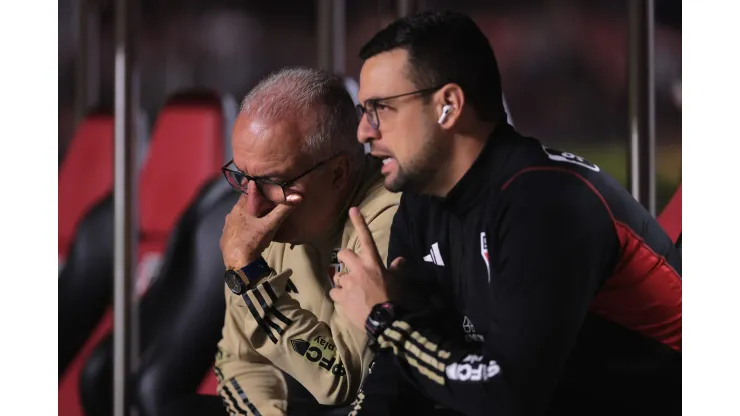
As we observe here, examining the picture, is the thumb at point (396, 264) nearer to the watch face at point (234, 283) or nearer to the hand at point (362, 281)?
the hand at point (362, 281)

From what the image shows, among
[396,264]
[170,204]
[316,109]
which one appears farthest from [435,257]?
[170,204]

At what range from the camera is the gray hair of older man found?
1.32 metres

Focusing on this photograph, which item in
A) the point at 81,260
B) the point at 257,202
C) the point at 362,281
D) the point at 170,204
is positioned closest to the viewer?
the point at 362,281

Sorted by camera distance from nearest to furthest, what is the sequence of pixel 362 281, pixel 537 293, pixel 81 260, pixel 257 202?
1. pixel 537 293
2. pixel 362 281
3. pixel 257 202
4. pixel 81 260

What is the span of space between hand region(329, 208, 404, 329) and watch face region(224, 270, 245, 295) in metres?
0.14

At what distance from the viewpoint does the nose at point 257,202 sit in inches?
52.8

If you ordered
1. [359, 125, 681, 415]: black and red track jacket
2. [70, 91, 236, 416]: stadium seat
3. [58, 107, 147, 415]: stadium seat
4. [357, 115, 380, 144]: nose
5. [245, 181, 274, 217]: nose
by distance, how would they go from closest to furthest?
[359, 125, 681, 415]: black and red track jacket < [357, 115, 380, 144]: nose < [245, 181, 274, 217]: nose < [70, 91, 236, 416]: stadium seat < [58, 107, 147, 415]: stadium seat

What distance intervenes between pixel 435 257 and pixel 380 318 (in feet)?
0.38

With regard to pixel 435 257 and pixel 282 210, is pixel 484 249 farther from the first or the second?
pixel 282 210

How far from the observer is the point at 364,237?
1.29 meters

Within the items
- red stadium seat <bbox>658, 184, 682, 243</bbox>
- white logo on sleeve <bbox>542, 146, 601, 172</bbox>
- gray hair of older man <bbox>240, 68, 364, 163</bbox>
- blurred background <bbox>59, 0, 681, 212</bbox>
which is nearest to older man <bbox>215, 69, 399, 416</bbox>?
gray hair of older man <bbox>240, 68, 364, 163</bbox>

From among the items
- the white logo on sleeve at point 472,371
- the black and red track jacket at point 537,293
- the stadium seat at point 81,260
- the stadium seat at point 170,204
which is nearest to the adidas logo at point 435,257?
the black and red track jacket at point 537,293

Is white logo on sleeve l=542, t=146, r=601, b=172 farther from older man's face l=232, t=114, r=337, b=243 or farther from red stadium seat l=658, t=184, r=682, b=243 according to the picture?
older man's face l=232, t=114, r=337, b=243

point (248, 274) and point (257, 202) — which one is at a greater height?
point (257, 202)
